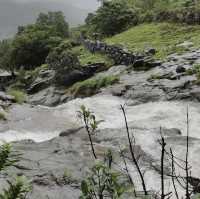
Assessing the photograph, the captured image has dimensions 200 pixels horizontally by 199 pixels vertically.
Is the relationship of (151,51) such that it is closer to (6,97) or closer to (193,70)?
(193,70)

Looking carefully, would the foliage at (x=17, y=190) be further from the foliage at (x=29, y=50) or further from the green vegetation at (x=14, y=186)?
the foliage at (x=29, y=50)

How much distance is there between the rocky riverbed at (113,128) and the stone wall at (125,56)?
3.06 ft

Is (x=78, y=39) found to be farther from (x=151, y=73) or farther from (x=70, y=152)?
(x=70, y=152)

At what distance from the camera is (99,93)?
3030 cm

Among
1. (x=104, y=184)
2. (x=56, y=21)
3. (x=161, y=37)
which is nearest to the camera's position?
(x=104, y=184)

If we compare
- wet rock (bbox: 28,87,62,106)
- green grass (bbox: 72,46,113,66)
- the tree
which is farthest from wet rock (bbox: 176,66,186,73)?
the tree

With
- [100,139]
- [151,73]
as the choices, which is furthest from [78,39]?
[100,139]

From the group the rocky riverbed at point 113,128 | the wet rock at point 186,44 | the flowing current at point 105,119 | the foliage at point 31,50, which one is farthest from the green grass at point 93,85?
the foliage at point 31,50

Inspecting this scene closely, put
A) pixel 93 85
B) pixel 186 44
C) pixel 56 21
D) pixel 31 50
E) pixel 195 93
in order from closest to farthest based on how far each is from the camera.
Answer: pixel 195 93 → pixel 93 85 → pixel 186 44 → pixel 31 50 → pixel 56 21

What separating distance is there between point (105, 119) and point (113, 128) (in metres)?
4.99

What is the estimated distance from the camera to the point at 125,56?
38.0 m

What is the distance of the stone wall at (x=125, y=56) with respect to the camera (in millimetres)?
33969

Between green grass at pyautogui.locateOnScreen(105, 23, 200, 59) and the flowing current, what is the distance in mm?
10430

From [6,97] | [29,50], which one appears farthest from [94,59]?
[29,50]
